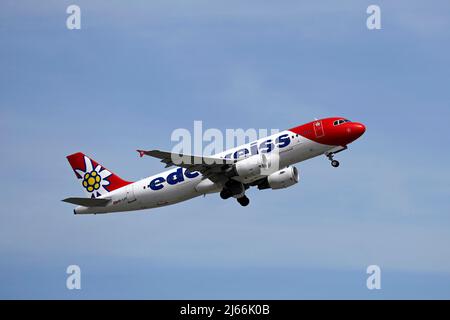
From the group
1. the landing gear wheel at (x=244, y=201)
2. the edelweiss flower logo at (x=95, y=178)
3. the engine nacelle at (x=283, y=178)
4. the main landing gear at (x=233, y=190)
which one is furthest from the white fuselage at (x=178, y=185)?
the landing gear wheel at (x=244, y=201)

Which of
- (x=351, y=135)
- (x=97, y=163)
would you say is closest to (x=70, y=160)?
(x=97, y=163)

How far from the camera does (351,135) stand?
66.6 m

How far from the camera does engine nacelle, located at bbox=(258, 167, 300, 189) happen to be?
6981 centimetres

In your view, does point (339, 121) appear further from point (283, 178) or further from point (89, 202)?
point (89, 202)

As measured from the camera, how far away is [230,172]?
67500mm

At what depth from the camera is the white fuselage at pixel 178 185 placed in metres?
66.4

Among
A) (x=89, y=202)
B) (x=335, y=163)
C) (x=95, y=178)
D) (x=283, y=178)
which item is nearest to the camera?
(x=335, y=163)

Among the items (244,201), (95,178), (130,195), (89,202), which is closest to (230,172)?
(244,201)

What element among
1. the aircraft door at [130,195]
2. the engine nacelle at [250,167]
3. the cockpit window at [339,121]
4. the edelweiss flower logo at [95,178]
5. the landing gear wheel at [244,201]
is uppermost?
the cockpit window at [339,121]

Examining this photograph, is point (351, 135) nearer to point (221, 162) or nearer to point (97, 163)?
point (221, 162)

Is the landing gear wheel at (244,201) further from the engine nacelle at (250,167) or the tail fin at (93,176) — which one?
the tail fin at (93,176)

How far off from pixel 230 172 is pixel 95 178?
13.0 m

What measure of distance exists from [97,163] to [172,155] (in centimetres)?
1455

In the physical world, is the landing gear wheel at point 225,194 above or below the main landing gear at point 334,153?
below
